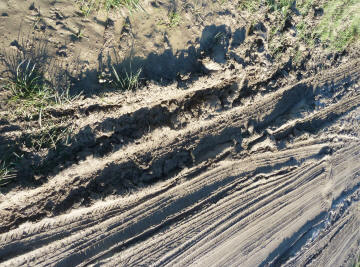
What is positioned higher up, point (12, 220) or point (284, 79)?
point (284, 79)

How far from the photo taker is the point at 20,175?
9.80 feet

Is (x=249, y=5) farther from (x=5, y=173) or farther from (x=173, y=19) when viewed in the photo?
(x=5, y=173)

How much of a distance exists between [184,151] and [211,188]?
0.80 metres

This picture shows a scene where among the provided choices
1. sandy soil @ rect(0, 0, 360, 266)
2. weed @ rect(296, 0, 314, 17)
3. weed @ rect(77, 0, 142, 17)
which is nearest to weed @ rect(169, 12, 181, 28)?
sandy soil @ rect(0, 0, 360, 266)

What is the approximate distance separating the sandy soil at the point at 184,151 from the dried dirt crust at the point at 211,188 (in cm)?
2

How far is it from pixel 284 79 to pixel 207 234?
3.04 metres

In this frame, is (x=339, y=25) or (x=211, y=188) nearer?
(x=211, y=188)

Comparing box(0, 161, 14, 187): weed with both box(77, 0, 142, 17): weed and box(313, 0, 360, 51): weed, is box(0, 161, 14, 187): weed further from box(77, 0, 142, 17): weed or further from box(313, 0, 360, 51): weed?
box(313, 0, 360, 51): weed

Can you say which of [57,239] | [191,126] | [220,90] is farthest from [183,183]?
[57,239]

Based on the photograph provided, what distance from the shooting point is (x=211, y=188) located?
13.1ft

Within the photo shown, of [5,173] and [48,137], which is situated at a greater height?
[48,137]

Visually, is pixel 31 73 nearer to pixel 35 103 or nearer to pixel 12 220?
pixel 35 103

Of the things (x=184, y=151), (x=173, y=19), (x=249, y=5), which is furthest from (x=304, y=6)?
(x=184, y=151)

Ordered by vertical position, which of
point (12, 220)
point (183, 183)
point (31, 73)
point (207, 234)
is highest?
point (31, 73)
